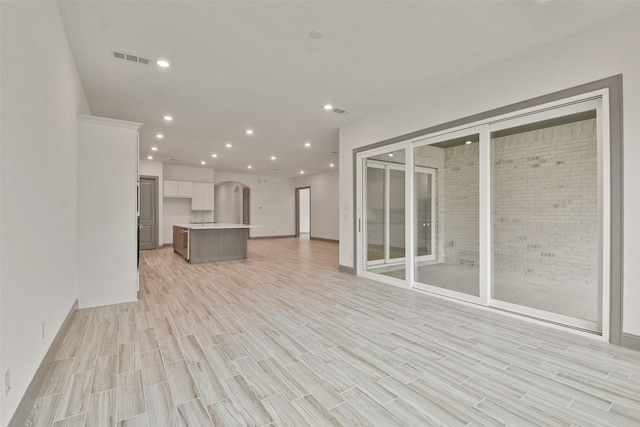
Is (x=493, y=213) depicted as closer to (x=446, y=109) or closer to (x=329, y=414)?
(x=446, y=109)

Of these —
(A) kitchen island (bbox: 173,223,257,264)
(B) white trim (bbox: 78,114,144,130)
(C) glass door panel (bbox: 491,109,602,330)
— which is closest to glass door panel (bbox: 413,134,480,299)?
(C) glass door panel (bbox: 491,109,602,330)

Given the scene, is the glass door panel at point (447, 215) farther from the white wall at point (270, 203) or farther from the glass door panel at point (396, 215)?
the white wall at point (270, 203)

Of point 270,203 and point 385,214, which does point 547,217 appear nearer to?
point 385,214

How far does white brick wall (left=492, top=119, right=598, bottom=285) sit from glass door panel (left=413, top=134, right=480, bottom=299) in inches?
13.7

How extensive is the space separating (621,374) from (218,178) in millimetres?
12185

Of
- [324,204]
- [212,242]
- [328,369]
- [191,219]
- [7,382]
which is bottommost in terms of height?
[328,369]

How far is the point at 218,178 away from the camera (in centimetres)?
1217

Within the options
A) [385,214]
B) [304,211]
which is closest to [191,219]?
[304,211]

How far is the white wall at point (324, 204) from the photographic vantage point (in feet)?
39.4

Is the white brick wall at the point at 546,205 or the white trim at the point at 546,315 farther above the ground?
the white brick wall at the point at 546,205

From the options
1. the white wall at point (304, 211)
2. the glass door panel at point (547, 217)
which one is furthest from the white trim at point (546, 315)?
the white wall at point (304, 211)

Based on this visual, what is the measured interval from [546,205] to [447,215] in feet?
4.25

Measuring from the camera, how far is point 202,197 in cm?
1067

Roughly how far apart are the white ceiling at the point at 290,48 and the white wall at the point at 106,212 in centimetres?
84
